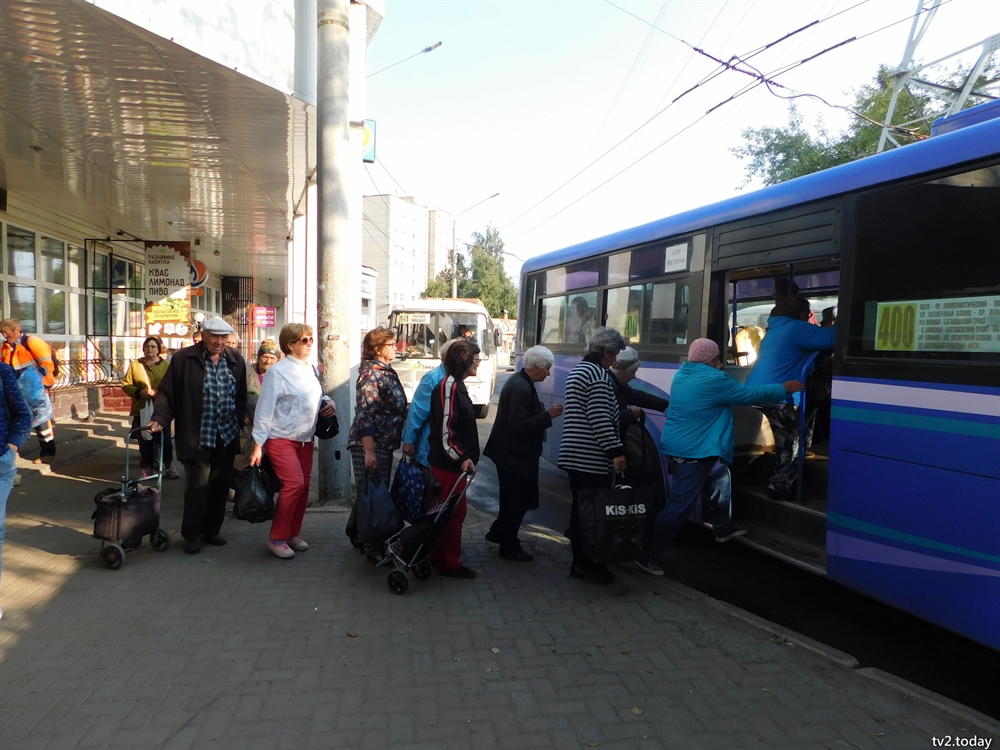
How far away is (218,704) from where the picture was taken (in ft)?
10.7

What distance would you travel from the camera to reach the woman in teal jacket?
15.9ft

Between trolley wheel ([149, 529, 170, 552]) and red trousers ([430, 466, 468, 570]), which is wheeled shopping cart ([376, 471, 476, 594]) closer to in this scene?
red trousers ([430, 466, 468, 570])

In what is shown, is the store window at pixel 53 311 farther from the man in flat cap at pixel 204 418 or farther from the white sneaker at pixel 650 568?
the white sneaker at pixel 650 568

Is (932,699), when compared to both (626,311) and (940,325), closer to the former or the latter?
(940,325)

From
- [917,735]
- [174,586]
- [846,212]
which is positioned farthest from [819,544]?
[174,586]

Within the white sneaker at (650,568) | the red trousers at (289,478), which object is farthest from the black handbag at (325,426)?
the white sneaker at (650,568)

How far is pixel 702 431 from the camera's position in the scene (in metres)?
4.93

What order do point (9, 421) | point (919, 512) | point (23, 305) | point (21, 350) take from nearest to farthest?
point (919, 512) → point (9, 421) → point (21, 350) → point (23, 305)

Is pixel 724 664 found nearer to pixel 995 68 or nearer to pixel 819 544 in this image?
pixel 819 544

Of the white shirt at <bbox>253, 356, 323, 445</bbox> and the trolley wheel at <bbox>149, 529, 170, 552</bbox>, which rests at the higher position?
the white shirt at <bbox>253, 356, 323, 445</bbox>

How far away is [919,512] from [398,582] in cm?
Answer: 317

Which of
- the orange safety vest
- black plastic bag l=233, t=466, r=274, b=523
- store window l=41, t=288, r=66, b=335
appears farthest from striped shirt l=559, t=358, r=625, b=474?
store window l=41, t=288, r=66, b=335

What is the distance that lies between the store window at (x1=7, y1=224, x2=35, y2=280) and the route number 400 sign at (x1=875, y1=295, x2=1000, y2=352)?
1254cm

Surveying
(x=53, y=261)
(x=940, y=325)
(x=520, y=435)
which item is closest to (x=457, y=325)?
(x=53, y=261)
